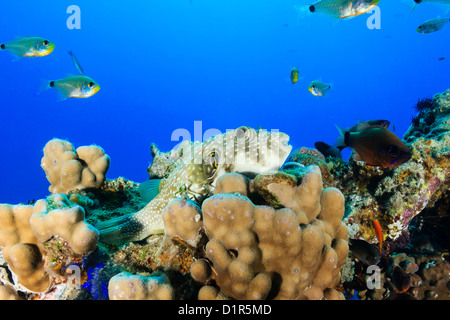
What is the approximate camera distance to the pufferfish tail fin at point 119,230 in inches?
131

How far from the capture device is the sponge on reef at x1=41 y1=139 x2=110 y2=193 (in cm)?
459

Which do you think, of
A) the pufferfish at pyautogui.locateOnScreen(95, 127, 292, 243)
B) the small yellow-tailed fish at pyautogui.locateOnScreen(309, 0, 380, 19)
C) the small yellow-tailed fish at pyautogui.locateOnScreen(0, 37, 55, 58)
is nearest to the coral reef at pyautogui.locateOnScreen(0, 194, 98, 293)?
the pufferfish at pyautogui.locateOnScreen(95, 127, 292, 243)

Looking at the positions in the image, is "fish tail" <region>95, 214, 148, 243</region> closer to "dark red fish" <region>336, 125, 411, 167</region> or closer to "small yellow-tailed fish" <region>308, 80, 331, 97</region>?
"dark red fish" <region>336, 125, 411, 167</region>

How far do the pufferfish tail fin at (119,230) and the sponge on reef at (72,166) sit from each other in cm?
155

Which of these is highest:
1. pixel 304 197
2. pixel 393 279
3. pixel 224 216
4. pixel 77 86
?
pixel 77 86

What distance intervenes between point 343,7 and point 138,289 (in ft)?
20.6

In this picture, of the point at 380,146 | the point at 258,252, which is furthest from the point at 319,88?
the point at 258,252

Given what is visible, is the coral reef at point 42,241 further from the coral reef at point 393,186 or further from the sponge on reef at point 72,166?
the coral reef at point 393,186

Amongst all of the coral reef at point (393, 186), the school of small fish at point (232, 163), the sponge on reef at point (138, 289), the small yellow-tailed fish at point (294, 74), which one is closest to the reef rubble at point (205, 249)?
the sponge on reef at point (138, 289)

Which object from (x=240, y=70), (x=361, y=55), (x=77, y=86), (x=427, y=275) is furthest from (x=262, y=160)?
(x=361, y=55)

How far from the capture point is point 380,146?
369cm

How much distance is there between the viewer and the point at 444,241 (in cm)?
581
